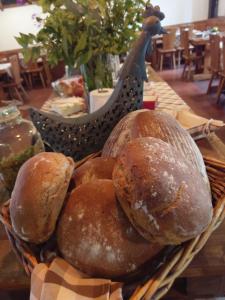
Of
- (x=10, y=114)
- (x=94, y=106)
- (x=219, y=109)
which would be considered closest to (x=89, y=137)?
(x=10, y=114)

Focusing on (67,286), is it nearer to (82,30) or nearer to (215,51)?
(82,30)

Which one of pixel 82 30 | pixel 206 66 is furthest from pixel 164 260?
pixel 206 66

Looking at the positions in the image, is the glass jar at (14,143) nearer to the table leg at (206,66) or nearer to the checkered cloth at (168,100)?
the checkered cloth at (168,100)

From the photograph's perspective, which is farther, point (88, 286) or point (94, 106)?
point (94, 106)

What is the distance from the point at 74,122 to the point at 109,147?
178 mm

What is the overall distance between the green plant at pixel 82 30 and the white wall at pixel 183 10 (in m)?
5.72

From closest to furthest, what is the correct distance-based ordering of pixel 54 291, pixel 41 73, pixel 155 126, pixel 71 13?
pixel 54 291 → pixel 155 126 → pixel 71 13 → pixel 41 73

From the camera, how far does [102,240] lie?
1.34ft

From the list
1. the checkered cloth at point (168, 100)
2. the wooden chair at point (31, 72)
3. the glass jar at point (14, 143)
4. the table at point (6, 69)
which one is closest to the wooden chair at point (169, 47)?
the wooden chair at point (31, 72)

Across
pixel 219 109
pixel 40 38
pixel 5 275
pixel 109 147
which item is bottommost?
pixel 219 109

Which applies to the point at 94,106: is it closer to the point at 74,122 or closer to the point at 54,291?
the point at 74,122

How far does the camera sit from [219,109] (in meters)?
3.30

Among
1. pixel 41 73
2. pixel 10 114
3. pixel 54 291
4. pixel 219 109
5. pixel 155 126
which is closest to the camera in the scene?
pixel 54 291

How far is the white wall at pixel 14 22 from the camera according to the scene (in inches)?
226
